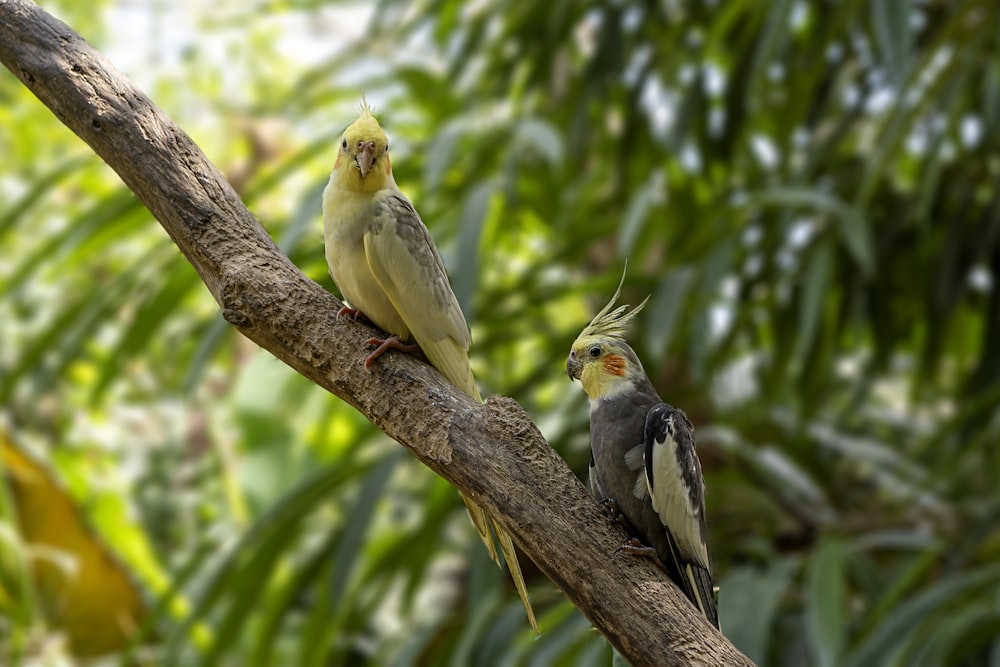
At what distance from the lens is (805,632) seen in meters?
Answer: 2.43

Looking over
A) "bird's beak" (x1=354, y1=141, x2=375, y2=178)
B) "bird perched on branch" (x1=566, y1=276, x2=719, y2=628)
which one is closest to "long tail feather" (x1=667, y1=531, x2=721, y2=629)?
"bird perched on branch" (x1=566, y1=276, x2=719, y2=628)

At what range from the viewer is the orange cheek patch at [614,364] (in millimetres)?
781

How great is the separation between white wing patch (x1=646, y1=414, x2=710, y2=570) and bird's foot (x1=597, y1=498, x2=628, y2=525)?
0.09 feet

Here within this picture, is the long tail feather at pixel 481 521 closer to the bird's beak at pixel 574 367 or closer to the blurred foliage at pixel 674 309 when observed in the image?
the bird's beak at pixel 574 367

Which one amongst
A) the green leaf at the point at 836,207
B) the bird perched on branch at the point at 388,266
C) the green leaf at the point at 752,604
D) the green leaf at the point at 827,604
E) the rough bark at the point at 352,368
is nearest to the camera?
the rough bark at the point at 352,368

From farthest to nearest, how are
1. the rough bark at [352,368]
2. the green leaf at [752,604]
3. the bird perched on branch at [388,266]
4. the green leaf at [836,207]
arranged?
the green leaf at [836,207] < the green leaf at [752,604] < the bird perched on branch at [388,266] < the rough bark at [352,368]

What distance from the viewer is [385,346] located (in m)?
0.81

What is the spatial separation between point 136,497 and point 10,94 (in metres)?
2.32

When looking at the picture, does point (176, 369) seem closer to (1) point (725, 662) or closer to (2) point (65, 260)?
(2) point (65, 260)

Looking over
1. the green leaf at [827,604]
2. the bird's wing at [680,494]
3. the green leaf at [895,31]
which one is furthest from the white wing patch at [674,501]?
the green leaf at [895,31]

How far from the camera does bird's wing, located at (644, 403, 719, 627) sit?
783 mm

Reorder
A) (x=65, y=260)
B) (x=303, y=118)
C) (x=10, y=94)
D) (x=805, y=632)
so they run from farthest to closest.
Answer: (x=10, y=94) < (x=303, y=118) < (x=65, y=260) < (x=805, y=632)

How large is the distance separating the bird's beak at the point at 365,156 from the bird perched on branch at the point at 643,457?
0.21m

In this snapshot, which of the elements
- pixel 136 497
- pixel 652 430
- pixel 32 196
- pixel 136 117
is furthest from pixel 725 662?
pixel 136 497
